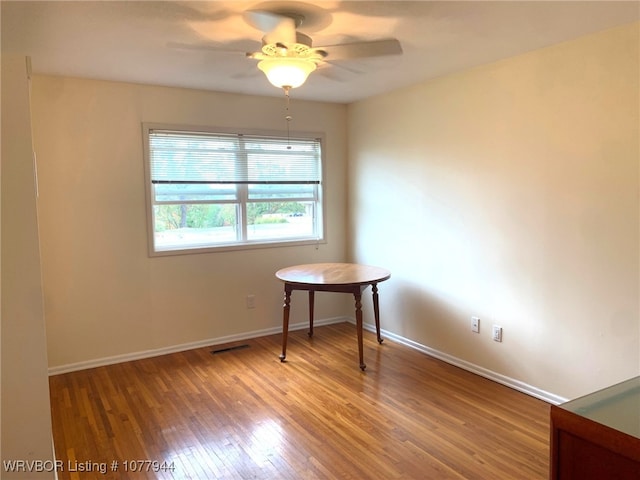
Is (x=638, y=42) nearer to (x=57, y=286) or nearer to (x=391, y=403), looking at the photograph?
(x=391, y=403)

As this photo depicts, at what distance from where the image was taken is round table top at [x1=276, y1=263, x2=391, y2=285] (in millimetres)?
3510

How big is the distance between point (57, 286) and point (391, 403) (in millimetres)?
2551

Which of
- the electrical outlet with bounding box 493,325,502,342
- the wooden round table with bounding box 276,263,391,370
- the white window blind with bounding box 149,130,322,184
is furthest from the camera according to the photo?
the white window blind with bounding box 149,130,322,184

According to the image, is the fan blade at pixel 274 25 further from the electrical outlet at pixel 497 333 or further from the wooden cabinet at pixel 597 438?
the electrical outlet at pixel 497 333

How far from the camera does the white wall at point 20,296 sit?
179cm

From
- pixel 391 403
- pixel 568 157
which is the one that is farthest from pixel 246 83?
pixel 391 403

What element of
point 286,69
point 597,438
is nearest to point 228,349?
point 286,69

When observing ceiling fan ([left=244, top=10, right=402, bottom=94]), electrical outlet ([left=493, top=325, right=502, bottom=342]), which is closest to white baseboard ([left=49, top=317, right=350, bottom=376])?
electrical outlet ([left=493, top=325, right=502, bottom=342])

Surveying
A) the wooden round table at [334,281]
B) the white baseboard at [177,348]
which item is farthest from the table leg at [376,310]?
the white baseboard at [177,348]

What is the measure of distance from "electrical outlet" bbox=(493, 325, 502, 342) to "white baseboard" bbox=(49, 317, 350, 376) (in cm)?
181

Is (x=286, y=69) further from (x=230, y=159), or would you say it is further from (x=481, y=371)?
(x=481, y=371)

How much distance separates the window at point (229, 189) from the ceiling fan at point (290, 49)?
1753 mm

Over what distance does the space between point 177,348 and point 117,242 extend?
3.37 ft

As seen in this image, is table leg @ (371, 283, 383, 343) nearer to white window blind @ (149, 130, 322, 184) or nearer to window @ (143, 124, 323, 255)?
window @ (143, 124, 323, 255)
